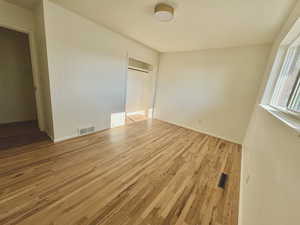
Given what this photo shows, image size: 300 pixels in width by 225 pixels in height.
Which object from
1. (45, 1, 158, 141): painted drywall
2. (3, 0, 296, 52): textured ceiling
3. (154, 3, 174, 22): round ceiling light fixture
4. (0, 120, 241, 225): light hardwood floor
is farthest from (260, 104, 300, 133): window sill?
(45, 1, 158, 141): painted drywall

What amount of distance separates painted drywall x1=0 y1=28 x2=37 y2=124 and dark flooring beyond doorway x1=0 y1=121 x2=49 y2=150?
0.30 meters

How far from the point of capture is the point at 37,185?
1450 mm

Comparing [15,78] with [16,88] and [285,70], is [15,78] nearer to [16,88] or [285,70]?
[16,88]

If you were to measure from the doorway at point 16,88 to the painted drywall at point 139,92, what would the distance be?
256 centimetres

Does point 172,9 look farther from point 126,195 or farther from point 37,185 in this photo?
point 37,185

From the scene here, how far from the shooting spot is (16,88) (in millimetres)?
3041

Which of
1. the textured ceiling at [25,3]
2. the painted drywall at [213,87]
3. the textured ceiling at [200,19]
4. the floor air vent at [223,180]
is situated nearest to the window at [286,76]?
the textured ceiling at [200,19]

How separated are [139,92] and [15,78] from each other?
3.29 meters

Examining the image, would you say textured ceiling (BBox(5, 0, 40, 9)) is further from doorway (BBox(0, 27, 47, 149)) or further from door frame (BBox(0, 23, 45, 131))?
doorway (BBox(0, 27, 47, 149))

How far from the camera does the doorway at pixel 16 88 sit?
9.02 ft

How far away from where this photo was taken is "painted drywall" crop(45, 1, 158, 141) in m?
2.14

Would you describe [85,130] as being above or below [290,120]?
below

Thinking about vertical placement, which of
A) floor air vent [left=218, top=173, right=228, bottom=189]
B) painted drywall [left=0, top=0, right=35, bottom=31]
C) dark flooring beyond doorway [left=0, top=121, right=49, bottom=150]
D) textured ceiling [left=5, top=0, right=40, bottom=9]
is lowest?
floor air vent [left=218, top=173, right=228, bottom=189]

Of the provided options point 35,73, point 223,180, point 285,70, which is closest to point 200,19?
point 285,70
